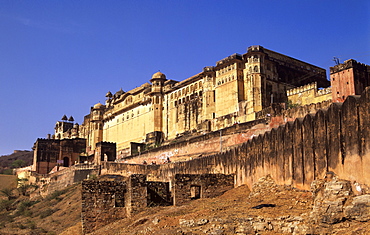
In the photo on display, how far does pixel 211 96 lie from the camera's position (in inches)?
1975

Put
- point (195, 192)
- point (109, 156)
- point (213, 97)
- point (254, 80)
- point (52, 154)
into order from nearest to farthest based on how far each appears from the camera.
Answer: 1. point (195, 192)
2. point (254, 80)
3. point (109, 156)
4. point (213, 97)
5. point (52, 154)

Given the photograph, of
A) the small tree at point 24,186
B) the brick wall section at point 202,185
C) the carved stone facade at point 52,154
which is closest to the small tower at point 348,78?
the brick wall section at point 202,185

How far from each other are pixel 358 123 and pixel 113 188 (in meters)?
8.88

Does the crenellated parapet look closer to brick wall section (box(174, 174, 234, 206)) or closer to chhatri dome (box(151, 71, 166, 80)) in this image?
chhatri dome (box(151, 71, 166, 80))

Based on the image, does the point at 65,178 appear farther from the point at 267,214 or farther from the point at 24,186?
the point at 267,214

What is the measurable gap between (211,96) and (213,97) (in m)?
0.25

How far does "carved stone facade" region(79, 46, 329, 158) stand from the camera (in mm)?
44781

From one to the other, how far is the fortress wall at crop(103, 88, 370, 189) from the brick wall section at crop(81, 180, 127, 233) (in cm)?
435

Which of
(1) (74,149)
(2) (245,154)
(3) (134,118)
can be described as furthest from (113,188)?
(1) (74,149)

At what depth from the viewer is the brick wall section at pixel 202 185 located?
15.9m

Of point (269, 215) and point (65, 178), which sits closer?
point (269, 215)

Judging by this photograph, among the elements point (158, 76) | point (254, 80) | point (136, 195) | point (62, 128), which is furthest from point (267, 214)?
point (62, 128)

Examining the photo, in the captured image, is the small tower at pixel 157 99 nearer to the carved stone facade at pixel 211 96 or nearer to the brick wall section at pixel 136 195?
the carved stone facade at pixel 211 96

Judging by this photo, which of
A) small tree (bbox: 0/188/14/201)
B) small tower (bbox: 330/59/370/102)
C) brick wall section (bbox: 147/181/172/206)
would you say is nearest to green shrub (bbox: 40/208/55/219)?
brick wall section (bbox: 147/181/172/206)
